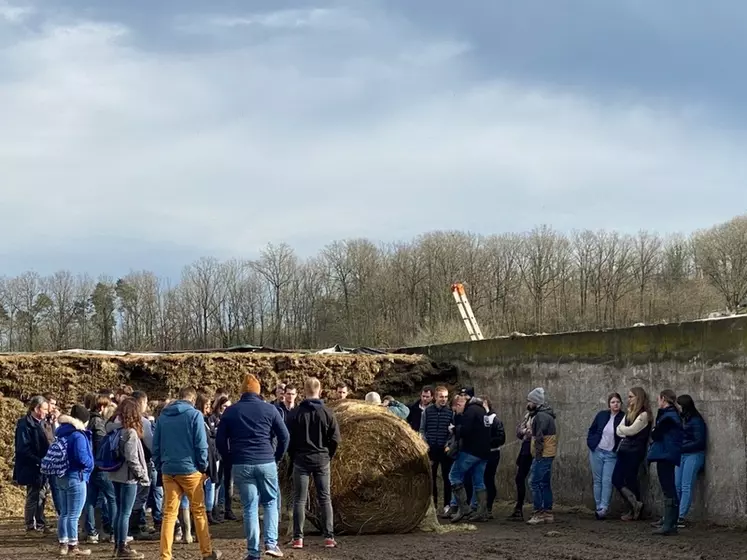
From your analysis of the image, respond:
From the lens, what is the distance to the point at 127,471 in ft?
29.8

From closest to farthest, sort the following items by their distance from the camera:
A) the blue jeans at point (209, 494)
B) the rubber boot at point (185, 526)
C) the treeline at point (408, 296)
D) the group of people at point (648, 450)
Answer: the rubber boot at point (185, 526)
the group of people at point (648, 450)
the blue jeans at point (209, 494)
the treeline at point (408, 296)

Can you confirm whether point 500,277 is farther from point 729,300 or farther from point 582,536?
point 582,536

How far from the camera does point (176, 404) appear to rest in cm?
862

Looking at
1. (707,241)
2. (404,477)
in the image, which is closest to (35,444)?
(404,477)

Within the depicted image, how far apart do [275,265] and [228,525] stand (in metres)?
32.0

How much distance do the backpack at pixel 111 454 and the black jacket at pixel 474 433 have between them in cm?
498

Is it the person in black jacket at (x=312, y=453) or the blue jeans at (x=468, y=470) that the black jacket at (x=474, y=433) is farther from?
the person in black jacket at (x=312, y=453)

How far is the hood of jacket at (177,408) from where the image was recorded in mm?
8565

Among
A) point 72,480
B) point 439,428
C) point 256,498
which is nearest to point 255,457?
point 256,498

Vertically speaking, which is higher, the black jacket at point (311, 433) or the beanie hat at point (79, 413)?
the beanie hat at point (79, 413)

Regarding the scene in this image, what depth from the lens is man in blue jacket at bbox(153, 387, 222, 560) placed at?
8.38 meters

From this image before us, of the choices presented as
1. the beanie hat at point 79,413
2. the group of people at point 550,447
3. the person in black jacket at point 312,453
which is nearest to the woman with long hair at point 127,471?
the beanie hat at point 79,413

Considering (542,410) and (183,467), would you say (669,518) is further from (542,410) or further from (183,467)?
(183,467)

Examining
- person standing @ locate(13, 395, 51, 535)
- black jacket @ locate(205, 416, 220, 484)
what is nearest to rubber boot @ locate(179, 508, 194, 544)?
black jacket @ locate(205, 416, 220, 484)
